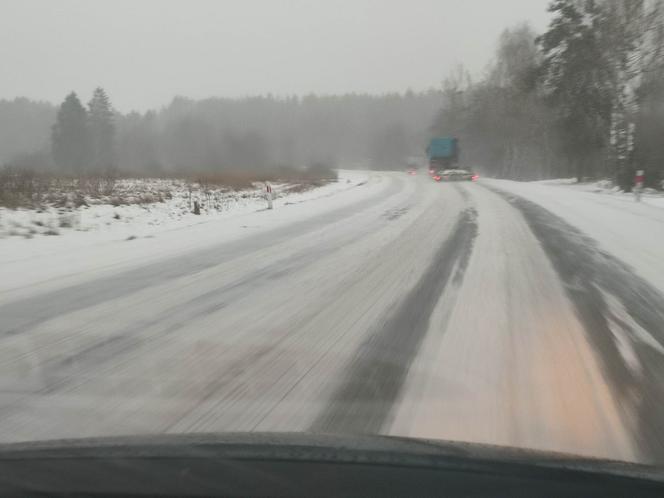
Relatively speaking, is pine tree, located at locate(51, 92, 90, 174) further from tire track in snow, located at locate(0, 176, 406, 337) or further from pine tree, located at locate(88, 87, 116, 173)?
tire track in snow, located at locate(0, 176, 406, 337)

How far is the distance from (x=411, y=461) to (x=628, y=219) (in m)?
14.0

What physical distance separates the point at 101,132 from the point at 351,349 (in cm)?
3853

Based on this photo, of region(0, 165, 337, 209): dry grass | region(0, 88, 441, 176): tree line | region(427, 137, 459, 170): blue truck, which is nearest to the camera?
region(0, 165, 337, 209): dry grass

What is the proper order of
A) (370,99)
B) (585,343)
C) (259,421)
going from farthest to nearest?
(370,99), (585,343), (259,421)

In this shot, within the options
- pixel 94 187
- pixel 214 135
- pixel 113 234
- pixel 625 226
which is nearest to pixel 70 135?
pixel 214 135

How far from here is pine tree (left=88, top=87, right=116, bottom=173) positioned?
2592 cm

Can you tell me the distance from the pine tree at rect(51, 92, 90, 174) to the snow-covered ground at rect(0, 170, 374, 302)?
14.5m

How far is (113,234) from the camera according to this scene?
1313cm

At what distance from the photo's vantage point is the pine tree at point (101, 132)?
25922 mm

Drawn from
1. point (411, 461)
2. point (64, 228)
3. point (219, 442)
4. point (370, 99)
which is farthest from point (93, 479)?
point (370, 99)

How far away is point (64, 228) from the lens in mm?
13508

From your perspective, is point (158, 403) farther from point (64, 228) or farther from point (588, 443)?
point (64, 228)

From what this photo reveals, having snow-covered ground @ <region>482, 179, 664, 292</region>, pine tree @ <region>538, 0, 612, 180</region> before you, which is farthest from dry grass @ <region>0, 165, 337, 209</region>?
pine tree @ <region>538, 0, 612, 180</region>

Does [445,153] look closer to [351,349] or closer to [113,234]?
[113,234]
